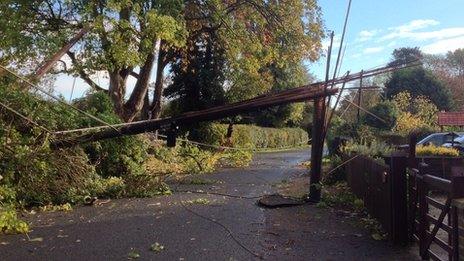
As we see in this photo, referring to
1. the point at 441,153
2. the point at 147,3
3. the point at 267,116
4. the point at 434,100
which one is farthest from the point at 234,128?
the point at 434,100

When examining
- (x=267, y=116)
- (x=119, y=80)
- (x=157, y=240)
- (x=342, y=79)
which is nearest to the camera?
(x=157, y=240)

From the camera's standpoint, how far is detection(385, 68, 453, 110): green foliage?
177ft

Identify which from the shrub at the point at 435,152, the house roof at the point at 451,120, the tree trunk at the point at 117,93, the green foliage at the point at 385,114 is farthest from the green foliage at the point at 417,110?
the shrub at the point at 435,152

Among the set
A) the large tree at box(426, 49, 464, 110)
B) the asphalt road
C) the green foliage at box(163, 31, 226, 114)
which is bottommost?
the asphalt road

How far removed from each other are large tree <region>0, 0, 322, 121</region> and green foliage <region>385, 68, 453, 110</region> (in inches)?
1196

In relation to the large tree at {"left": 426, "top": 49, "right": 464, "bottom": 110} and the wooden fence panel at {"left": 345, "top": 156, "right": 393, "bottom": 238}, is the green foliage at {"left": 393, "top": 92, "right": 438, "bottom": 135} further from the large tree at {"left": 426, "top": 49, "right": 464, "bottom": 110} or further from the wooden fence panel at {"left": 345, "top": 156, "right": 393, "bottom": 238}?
the wooden fence panel at {"left": 345, "top": 156, "right": 393, "bottom": 238}

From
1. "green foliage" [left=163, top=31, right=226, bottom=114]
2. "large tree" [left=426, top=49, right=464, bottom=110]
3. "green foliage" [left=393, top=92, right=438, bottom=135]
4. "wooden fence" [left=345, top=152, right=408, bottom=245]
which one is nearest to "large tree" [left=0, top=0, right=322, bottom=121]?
"green foliage" [left=163, top=31, right=226, bottom=114]

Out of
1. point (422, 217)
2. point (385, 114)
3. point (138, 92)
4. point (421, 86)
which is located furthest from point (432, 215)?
point (421, 86)

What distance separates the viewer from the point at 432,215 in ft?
21.7

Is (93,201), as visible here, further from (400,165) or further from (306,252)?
(400,165)

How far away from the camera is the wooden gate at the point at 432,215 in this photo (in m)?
4.98

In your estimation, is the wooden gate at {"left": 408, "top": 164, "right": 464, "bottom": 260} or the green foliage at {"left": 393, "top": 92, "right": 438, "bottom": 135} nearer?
the wooden gate at {"left": 408, "top": 164, "right": 464, "bottom": 260}

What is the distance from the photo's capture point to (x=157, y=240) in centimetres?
758

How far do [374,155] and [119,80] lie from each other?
12360 mm
